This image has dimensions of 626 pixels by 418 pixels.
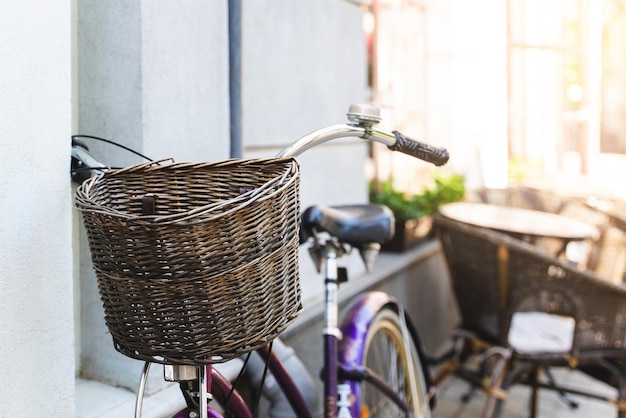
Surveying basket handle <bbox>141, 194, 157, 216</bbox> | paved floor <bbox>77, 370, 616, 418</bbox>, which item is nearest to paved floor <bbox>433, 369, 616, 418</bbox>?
paved floor <bbox>77, 370, 616, 418</bbox>

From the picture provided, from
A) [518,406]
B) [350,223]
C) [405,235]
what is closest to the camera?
[350,223]

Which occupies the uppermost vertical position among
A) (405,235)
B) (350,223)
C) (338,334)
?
(350,223)

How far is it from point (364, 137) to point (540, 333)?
200 centimetres

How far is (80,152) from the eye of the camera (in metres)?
1.93

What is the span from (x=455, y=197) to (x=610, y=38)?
7814 mm

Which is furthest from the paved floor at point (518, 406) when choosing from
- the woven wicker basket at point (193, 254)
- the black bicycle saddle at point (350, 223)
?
the woven wicker basket at point (193, 254)

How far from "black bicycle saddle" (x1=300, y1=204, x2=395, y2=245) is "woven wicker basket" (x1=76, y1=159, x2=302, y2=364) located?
0.73m

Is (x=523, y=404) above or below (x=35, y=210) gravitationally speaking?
below

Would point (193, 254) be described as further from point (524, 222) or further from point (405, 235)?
point (405, 235)

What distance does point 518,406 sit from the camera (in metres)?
4.40

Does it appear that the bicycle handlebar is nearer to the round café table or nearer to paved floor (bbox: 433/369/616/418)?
the round café table

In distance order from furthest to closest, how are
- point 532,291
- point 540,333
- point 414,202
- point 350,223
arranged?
point 414,202, point 540,333, point 532,291, point 350,223

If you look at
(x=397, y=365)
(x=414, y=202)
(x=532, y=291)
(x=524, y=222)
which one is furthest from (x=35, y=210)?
(x=414, y=202)

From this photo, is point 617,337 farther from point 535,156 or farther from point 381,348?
point 535,156
